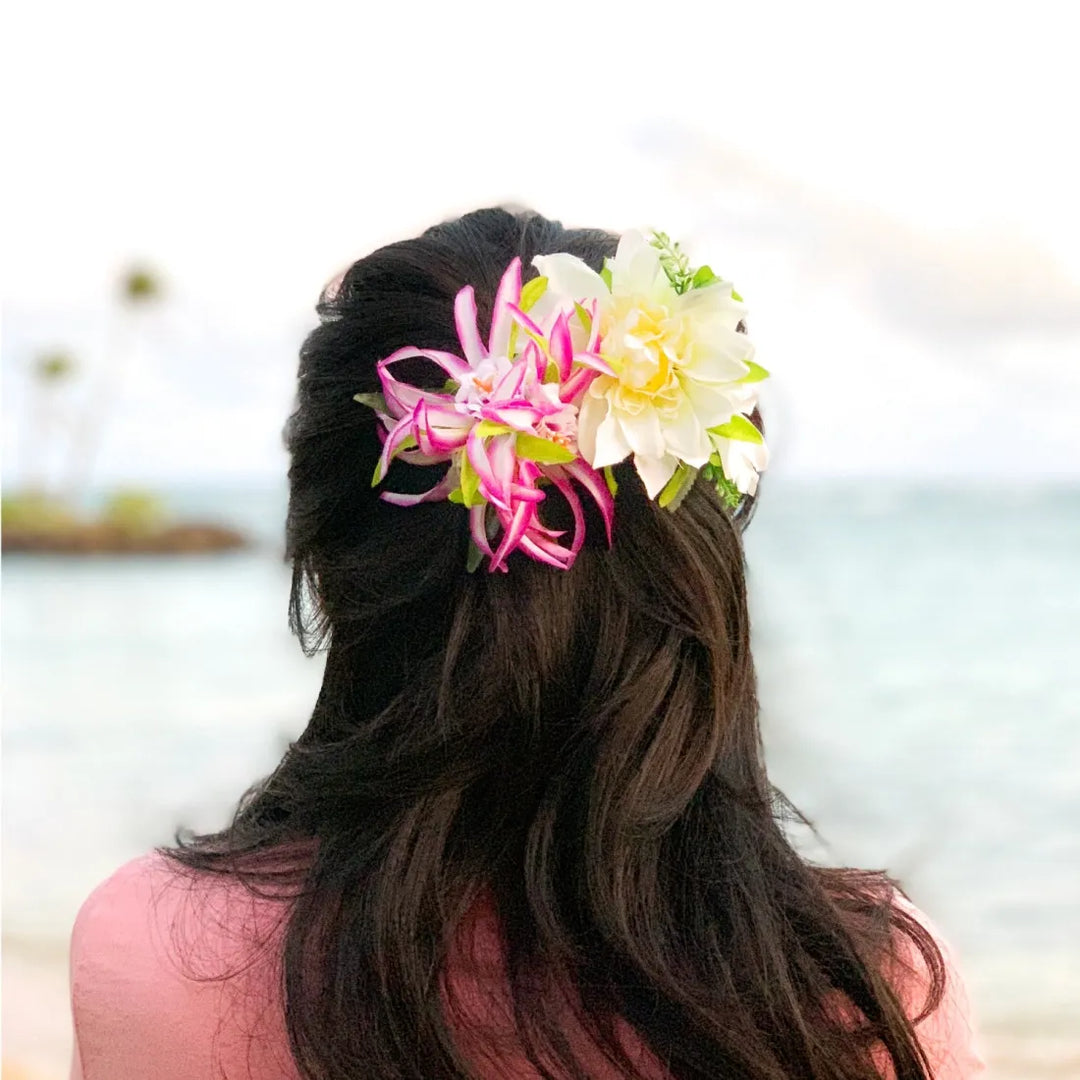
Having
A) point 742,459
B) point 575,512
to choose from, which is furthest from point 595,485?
point 742,459

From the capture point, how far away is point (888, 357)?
41.0ft

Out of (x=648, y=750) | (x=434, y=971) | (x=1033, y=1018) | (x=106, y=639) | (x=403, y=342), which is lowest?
(x=106, y=639)

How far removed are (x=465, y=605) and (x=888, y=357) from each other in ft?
39.6

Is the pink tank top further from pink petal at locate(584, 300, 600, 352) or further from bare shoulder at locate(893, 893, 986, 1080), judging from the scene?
pink petal at locate(584, 300, 600, 352)

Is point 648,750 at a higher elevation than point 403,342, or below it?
below

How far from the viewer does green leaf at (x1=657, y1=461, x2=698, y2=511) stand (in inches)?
39.9

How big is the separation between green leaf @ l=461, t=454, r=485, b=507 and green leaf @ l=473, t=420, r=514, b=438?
21 millimetres

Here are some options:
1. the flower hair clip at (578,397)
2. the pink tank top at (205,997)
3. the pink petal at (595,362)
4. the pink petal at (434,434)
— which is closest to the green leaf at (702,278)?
the flower hair clip at (578,397)

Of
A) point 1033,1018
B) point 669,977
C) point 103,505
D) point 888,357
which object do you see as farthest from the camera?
point 103,505

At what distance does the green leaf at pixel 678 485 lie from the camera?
101 cm

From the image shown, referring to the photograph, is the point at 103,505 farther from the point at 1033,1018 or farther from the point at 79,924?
the point at 79,924

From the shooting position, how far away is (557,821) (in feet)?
3.41

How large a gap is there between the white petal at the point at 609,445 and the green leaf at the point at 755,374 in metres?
0.11

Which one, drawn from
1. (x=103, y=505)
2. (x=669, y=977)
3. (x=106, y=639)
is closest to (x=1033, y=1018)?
(x=669, y=977)
